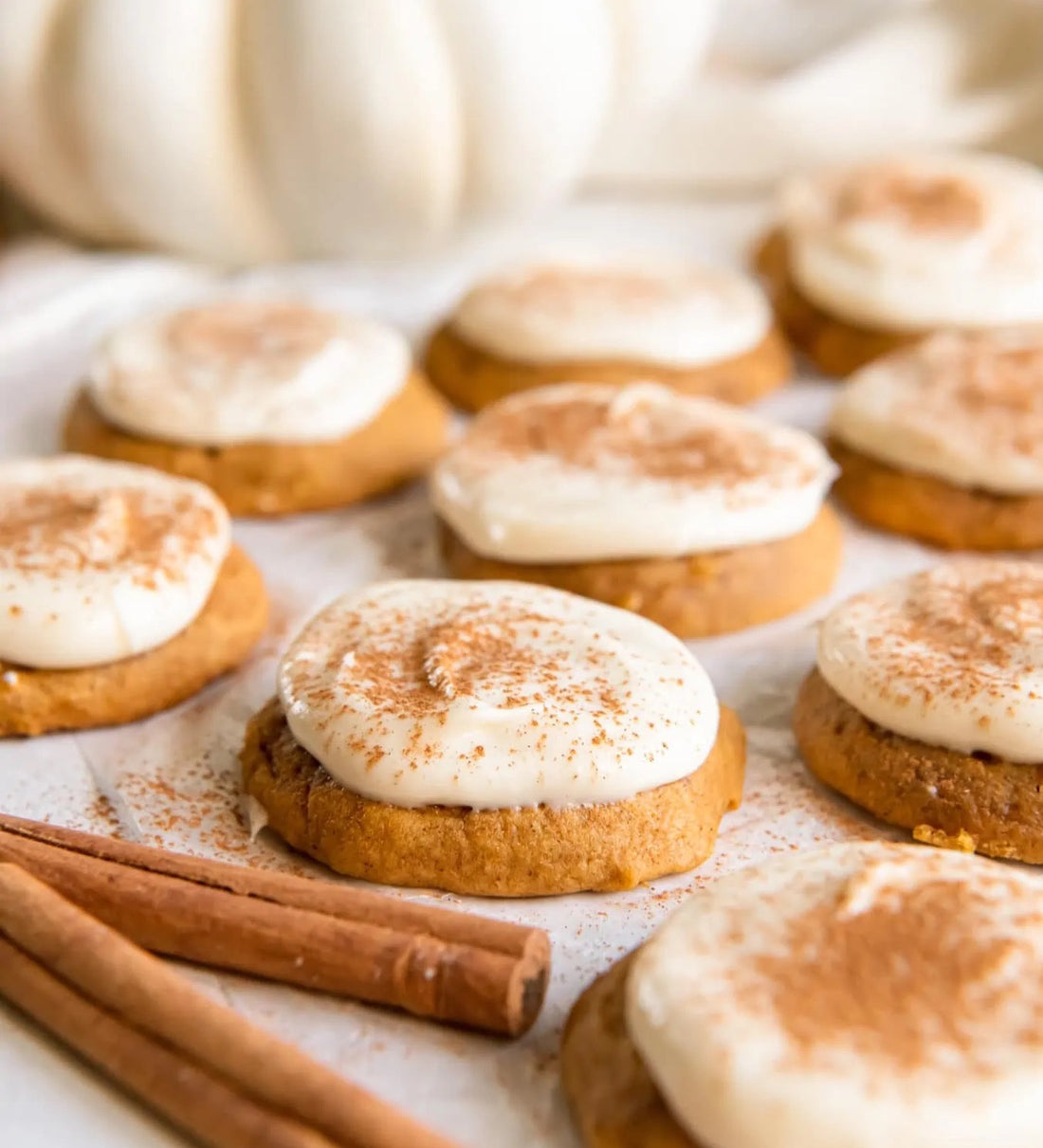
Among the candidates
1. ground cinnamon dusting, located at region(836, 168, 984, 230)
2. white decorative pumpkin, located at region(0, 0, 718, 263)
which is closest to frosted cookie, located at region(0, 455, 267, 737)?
white decorative pumpkin, located at region(0, 0, 718, 263)

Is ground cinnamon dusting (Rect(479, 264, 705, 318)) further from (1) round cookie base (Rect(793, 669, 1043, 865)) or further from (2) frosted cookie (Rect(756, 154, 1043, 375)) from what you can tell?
(1) round cookie base (Rect(793, 669, 1043, 865))

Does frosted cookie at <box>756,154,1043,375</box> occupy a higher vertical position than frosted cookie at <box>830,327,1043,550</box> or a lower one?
higher

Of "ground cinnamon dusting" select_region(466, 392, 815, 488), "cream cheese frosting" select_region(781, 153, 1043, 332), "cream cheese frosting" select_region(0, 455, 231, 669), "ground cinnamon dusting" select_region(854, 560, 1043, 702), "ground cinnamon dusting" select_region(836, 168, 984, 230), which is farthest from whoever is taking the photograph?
"ground cinnamon dusting" select_region(836, 168, 984, 230)

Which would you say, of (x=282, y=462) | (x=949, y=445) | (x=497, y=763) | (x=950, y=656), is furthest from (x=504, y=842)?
(x=949, y=445)

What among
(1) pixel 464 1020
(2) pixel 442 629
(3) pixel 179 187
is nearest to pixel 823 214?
(3) pixel 179 187

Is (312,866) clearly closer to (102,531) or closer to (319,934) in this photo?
(319,934)

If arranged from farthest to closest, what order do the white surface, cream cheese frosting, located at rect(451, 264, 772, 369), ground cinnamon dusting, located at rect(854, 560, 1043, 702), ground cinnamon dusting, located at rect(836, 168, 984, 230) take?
1. ground cinnamon dusting, located at rect(836, 168, 984, 230)
2. cream cheese frosting, located at rect(451, 264, 772, 369)
3. ground cinnamon dusting, located at rect(854, 560, 1043, 702)
4. the white surface

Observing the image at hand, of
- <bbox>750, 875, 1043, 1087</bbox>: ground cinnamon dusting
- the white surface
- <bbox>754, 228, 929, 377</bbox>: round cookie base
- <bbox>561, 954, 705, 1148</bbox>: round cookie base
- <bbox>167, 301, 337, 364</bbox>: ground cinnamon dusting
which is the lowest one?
the white surface
